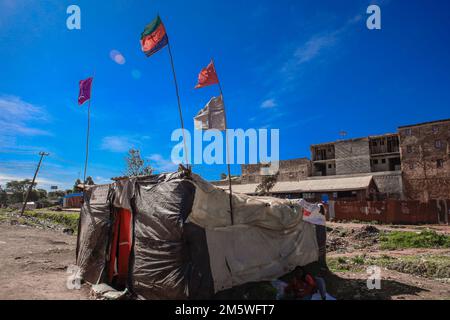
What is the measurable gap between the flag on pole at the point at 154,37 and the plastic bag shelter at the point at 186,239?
3.73m

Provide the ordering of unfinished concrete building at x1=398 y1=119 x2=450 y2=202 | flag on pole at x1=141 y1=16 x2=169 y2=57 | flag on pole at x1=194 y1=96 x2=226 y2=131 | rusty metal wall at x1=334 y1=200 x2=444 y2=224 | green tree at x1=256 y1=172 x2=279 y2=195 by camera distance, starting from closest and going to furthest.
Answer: flag on pole at x1=194 y1=96 x2=226 y2=131, flag on pole at x1=141 y1=16 x2=169 y2=57, rusty metal wall at x1=334 y1=200 x2=444 y2=224, unfinished concrete building at x1=398 y1=119 x2=450 y2=202, green tree at x1=256 y1=172 x2=279 y2=195

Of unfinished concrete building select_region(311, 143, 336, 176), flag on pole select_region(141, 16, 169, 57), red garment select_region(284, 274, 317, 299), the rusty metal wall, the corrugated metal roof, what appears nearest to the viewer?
red garment select_region(284, 274, 317, 299)

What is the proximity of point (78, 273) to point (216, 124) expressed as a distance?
6222mm

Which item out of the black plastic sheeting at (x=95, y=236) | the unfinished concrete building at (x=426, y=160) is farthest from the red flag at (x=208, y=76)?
the unfinished concrete building at (x=426, y=160)

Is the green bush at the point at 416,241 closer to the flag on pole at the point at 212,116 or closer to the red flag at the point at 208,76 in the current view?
the flag on pole at the point at 212,116

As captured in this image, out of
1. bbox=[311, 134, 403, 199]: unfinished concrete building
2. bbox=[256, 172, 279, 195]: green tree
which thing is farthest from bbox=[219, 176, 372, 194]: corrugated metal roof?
bbox=[311, 134, 403, 199]: unfinished concrete building

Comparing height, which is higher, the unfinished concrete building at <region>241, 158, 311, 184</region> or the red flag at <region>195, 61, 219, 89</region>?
the unfinished concrete building at <region>241, 158, 311, 184</region>

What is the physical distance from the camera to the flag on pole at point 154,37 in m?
8.29

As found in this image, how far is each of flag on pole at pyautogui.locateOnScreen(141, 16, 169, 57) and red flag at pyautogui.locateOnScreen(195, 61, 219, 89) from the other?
149 cm

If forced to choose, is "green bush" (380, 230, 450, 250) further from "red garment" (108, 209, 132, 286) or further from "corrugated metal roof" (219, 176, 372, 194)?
"corrugated metal roof" (219, 176, 372, 194)

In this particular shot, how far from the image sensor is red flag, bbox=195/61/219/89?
7.77m

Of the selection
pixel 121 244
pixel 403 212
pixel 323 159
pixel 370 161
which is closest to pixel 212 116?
pixel 121 244

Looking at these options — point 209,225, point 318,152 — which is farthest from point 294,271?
point 318,152
